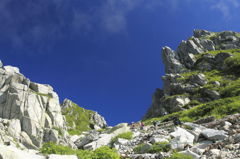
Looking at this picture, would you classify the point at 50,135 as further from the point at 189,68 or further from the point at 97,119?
the point at 97,119

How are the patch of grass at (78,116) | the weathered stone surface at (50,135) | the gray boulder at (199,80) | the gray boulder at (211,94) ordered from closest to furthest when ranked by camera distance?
1. the weathered stone surface at (50,135)
2. the gray boulder at (211,94)
3. the gray boulder at (199,80)
4. the patch of grass at (78,116)

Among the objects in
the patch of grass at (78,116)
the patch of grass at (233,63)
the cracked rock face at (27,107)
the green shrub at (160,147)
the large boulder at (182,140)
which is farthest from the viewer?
the patch of grass at (78,116)

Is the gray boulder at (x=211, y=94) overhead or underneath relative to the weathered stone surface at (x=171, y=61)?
underneath

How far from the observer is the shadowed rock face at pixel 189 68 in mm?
92150

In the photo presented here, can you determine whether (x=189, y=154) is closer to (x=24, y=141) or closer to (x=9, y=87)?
(x=24, y=141)

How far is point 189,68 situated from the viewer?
437 feet

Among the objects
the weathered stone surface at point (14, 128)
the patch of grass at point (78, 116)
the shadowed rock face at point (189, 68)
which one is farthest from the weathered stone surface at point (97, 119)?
the weathered stone surface at point (14, 128)

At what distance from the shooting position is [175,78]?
379 feet

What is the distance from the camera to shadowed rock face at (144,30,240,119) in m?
92.2

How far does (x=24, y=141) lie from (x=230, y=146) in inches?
1706

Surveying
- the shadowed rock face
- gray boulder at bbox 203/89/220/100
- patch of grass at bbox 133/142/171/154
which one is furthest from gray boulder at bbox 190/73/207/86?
patch of grass at bbox 133/142/171/154

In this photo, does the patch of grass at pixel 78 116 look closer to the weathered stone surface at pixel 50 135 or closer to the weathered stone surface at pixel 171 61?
the weathered stone surface at pixel 171 61

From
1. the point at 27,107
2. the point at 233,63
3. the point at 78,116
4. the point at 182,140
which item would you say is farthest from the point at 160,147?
the point at 78,116

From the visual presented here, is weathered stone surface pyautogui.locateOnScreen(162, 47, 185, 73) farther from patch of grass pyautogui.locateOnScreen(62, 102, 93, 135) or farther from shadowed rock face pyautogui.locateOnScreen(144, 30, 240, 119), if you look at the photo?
patch of grass pyautogui.locateOnScreen(62, 102, 93, 135)
